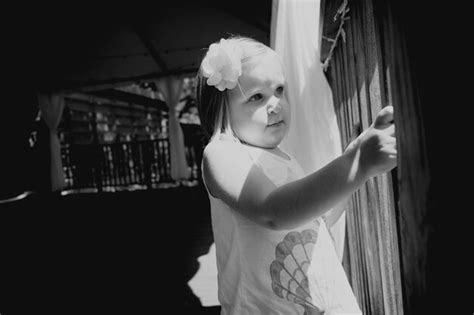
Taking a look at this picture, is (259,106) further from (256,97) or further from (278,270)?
(278,270)

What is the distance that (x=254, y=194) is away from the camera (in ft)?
2.21

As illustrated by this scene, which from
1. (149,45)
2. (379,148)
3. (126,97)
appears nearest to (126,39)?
(149,45)

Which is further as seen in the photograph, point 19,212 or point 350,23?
point 19,212

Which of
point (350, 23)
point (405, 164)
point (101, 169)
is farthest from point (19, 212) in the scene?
point (405, 164)

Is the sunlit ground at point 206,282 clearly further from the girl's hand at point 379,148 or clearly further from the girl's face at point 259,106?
the girl's hand at point 379,148

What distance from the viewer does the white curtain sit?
151 centimetres

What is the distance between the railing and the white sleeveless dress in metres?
9.35

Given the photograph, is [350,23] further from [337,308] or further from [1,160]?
[1,160]

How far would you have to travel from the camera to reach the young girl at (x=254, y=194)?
80 centimetres

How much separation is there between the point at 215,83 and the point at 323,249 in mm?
452

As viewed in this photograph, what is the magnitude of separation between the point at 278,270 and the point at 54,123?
9.50m

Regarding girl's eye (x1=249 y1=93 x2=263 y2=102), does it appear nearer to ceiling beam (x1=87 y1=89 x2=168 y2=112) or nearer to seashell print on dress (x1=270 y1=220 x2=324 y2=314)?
seashell print on dress (x1=270 y1=220 x2=324 y2=314)

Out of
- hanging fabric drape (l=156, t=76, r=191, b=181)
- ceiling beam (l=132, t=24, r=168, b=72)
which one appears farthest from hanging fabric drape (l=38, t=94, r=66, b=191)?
ceiling beam (l=132, t=24, r=168, b=72)

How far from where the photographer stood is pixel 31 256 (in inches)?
185
